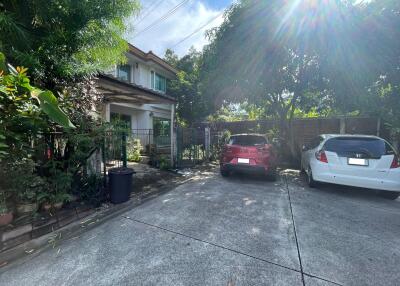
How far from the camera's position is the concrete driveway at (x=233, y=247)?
7.25ft

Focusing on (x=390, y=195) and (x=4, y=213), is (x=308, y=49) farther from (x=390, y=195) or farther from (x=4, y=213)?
(x=4, y=213)

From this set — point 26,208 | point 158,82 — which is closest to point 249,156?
point 26,208

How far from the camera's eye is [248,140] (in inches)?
251

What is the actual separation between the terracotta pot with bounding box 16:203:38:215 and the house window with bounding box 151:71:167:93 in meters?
10.2

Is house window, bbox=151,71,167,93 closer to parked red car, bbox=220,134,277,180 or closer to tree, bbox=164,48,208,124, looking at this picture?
tree, bbox=164,48,208,124

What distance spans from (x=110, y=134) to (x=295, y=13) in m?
7.18

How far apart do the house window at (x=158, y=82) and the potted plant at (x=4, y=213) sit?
10.4m

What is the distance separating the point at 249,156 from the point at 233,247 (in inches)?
138

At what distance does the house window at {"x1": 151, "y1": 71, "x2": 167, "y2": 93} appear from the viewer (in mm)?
12562

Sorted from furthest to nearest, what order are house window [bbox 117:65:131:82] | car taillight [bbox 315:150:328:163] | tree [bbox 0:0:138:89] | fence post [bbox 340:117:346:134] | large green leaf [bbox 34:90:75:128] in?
house window [bbox 117:65:131:82] → fence post [bbox 340:117:346:134] → car taillight [bbox 315:150:328:163] → tree [bbox 0:0:138:89] → large green leaf [bbox 34:90:75:128]

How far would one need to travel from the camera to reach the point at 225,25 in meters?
7.95

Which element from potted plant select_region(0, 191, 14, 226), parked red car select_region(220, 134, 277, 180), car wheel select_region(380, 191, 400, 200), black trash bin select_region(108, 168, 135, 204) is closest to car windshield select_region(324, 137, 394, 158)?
car wheel select_region(380, 191, 400, 200)

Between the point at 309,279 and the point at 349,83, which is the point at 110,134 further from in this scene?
the point at 349,83

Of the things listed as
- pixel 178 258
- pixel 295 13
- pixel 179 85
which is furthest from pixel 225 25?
pixel 178 258
